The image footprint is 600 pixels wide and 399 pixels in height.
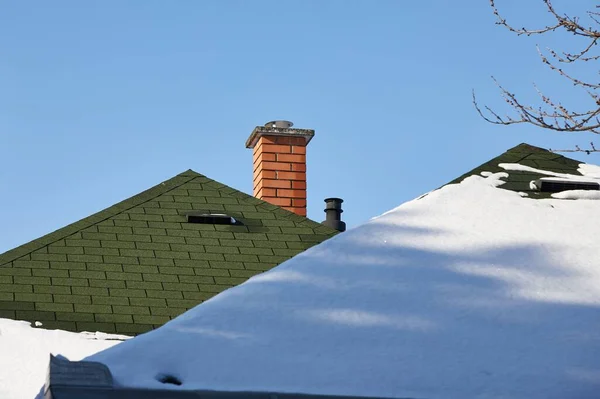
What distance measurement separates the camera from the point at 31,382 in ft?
32.0

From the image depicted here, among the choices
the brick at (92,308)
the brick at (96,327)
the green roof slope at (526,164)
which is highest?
the green roof slope at (526,164)

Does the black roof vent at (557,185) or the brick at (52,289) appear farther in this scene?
the brick at (52,289)

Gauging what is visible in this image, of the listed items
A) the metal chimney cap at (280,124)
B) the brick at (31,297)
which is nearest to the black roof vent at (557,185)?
the brick at (31,297)

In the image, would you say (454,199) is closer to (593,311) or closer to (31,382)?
(593,311)

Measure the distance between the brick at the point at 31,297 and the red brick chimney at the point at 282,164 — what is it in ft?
18.4

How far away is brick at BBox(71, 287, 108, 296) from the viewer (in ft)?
37.4

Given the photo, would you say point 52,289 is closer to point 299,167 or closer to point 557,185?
point 557,185

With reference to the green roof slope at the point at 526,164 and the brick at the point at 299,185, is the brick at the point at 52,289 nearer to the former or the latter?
the green roof slope at the point at 526,164

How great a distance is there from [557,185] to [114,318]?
14.5ft

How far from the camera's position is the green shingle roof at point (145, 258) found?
11.1m

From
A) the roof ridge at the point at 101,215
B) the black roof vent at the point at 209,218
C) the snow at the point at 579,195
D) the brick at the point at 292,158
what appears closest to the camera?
the snow at the point at 579,195

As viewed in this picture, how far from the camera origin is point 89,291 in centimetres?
1145

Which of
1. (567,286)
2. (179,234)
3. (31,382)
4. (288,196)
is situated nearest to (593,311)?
(567,286)

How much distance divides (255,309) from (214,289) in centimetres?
429
